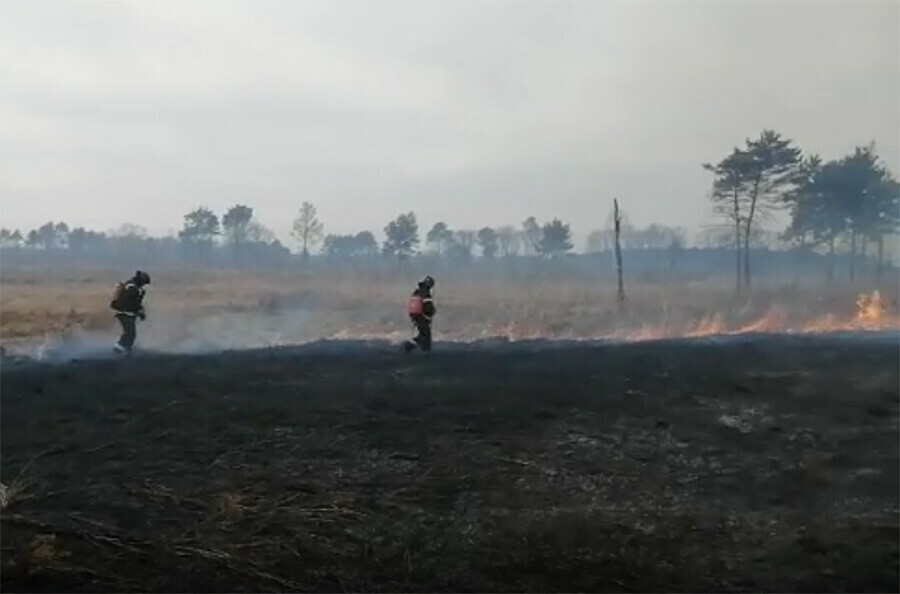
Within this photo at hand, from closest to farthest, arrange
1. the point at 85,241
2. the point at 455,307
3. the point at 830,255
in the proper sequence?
the point at 85,241 < the point at 455,307 < the point at 830,255

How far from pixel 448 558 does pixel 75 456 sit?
2.38 meters

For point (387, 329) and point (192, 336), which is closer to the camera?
point (192, 336)

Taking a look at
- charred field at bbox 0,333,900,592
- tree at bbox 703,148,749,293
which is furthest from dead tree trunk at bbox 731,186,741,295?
charred field at bbox 0,333,900,592

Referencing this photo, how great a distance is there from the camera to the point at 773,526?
13.4 ft

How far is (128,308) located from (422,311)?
2762 mm

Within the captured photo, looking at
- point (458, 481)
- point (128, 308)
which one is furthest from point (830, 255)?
point (458, 481)

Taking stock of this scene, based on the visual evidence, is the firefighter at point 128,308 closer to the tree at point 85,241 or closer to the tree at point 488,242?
the tree at point 85,241

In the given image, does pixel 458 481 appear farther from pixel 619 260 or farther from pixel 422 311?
pixel 619 260

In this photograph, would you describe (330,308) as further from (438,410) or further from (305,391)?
(438,410)

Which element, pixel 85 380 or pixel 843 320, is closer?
pixel 85 380

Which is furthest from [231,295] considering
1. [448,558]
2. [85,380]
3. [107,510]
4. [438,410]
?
[448,558]

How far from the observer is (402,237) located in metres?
12.4

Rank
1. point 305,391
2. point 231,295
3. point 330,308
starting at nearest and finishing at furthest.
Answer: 1. point 305,391
2. point 231,295
3. point 330,308

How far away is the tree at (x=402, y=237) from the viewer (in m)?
11.5
